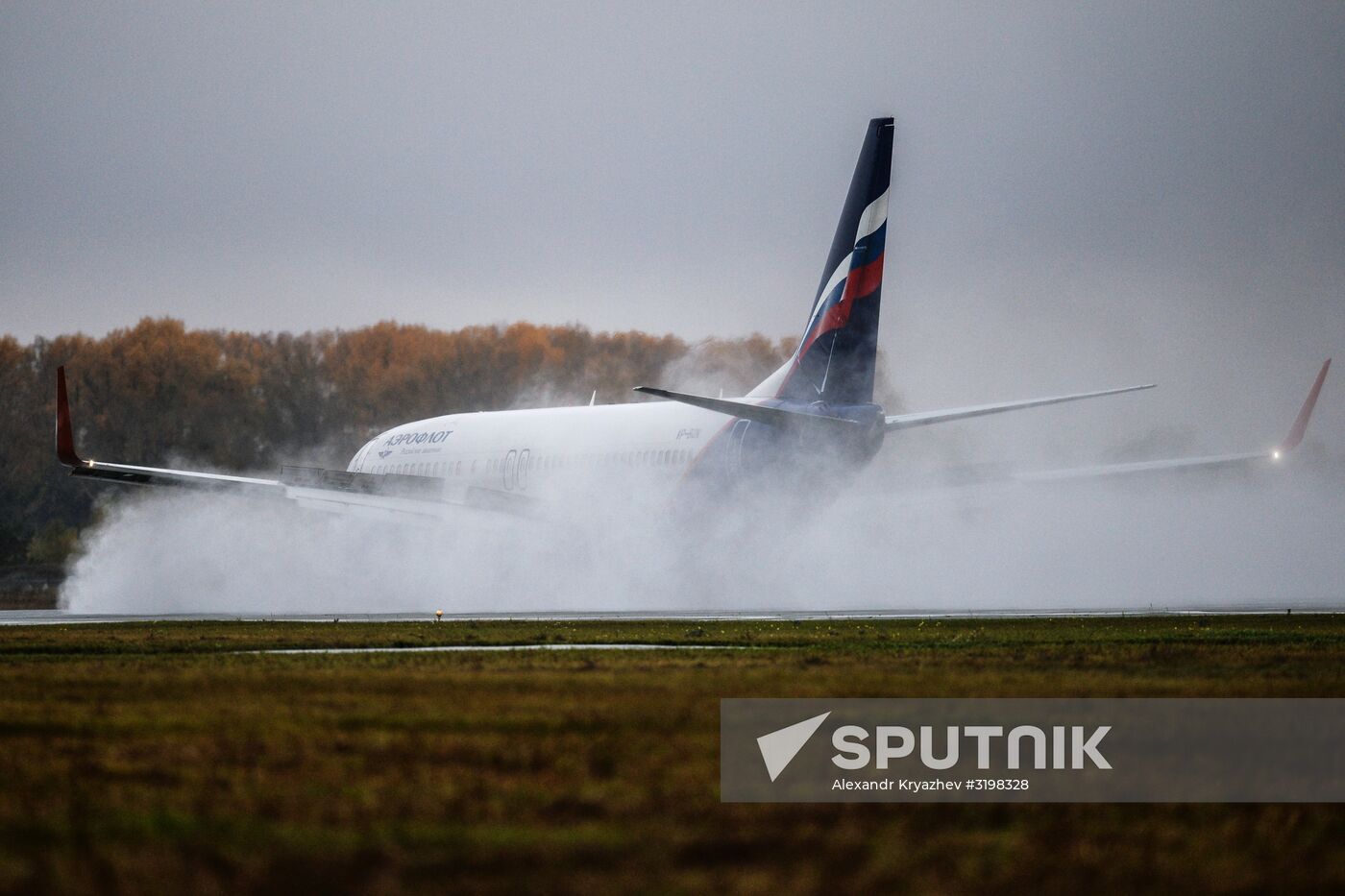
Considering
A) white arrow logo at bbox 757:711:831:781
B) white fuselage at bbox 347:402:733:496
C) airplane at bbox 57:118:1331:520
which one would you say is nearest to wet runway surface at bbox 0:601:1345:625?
airplane at bbox 57:118:1331:520

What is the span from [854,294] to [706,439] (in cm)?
497

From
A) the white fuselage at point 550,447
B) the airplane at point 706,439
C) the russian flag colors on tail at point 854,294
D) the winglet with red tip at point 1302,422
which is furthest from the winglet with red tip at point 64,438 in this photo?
the winglet with red tip at point 1302,422

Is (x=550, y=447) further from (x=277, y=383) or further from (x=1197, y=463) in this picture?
(x=277, y=383)

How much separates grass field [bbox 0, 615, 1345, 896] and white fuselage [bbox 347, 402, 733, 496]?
19103 mm

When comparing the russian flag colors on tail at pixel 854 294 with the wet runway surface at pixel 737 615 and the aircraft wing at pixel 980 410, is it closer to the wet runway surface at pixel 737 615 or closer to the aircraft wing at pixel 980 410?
the aircraft wing at pixel 980 410

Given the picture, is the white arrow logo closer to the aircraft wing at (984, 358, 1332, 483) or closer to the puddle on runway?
the puddle on runway

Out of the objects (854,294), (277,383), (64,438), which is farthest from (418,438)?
(277,383)

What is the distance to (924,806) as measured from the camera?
7629mm

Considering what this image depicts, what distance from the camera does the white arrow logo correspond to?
8.81 meters

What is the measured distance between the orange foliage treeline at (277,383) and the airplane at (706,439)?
2497cm

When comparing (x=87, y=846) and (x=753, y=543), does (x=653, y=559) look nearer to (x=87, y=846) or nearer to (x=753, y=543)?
(x=753, y=543)

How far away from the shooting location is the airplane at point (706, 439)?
31781mm

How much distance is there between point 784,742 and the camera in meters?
9.59

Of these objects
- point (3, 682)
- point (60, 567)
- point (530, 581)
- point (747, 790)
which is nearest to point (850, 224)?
point (530, 581)
